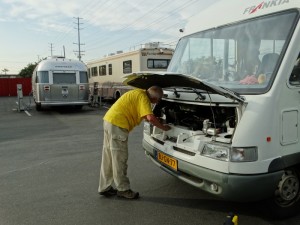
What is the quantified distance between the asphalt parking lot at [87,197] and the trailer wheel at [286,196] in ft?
0.39

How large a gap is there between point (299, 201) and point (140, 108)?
7.69 ft

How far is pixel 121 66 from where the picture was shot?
18.8 m

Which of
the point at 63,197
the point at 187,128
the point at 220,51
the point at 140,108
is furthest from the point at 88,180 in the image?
the point at 220,51

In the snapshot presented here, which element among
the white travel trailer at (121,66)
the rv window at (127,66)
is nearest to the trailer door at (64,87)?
the white travel trailer at (121,66)

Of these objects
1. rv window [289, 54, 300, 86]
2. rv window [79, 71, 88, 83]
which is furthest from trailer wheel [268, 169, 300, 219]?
rv window [79, 71, 88, 83]

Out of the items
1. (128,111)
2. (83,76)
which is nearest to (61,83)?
(83,76)

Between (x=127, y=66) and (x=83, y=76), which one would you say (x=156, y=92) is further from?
(x=127, y=66)

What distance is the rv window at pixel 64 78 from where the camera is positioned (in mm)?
16844

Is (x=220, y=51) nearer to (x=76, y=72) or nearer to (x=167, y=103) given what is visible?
(x=167, y=103)

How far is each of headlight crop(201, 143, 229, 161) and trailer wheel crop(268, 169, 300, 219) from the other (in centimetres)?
79

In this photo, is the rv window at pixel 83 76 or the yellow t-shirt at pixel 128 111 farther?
the rv window at pixel 83 76

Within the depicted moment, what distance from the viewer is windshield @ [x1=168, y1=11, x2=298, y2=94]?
3.71 meters

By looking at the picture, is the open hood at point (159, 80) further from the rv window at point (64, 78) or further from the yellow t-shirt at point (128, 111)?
the rv window at point (64, 78)

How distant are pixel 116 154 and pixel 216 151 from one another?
1623 millimetres
